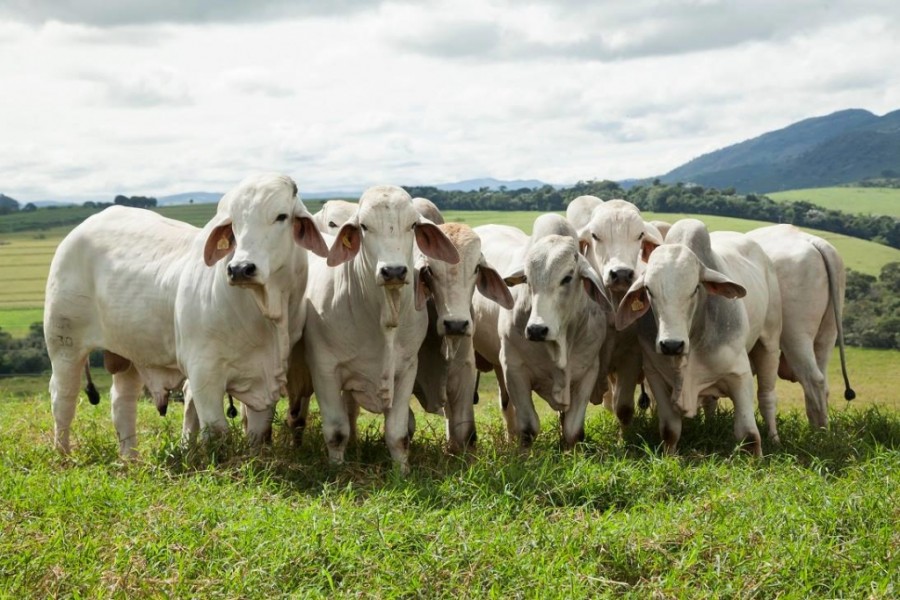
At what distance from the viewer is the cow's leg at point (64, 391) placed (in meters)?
8.11

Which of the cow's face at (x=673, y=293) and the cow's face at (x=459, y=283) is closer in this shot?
the cow's face at (x=459, y=283)

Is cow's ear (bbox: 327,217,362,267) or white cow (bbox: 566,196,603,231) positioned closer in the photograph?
cow's ear (bbox: 327,217,362,267)

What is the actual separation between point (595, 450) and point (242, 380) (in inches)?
109

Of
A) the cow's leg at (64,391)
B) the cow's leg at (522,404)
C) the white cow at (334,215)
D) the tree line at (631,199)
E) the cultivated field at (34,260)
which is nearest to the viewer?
the cow's leg at (522,404)

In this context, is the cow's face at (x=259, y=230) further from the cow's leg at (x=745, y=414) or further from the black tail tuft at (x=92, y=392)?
the cow's leg at (x=745, y=414)

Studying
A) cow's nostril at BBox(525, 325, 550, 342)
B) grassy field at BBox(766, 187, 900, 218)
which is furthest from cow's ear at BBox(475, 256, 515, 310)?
grassy field at BBox(766, 187, 900, 218)

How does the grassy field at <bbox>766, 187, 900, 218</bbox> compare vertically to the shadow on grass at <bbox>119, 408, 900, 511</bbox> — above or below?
below

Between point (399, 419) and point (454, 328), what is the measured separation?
848mm

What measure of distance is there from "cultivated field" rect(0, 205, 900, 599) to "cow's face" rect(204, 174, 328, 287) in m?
1.35

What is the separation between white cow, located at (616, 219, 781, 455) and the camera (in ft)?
23.7

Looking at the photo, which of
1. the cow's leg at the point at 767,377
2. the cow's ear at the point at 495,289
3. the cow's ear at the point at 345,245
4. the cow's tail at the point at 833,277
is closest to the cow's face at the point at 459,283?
the cow's ear at the point at 495,289

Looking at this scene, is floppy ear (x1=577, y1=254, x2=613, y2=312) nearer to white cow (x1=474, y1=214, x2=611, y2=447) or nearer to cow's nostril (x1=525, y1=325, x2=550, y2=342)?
white cow (x1=474, y1=214, x2=611, y2=447)

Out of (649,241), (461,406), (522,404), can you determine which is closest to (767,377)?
(649,241)

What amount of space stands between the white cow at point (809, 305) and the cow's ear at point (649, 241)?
147 cm
